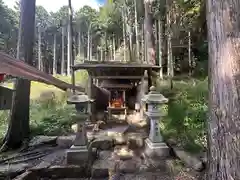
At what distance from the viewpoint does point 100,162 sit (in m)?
4.55

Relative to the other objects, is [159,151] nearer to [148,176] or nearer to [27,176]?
[148,176]

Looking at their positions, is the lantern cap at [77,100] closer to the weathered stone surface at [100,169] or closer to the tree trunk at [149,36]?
the weathered stone surface at [100,169]

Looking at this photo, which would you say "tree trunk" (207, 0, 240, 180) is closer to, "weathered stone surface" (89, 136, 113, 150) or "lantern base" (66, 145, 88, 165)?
"lantern base" (66, 145, 88, 165)

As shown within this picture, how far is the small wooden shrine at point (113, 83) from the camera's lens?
8.02 m

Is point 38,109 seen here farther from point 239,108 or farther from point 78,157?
point 239,108

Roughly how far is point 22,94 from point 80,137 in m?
2.13

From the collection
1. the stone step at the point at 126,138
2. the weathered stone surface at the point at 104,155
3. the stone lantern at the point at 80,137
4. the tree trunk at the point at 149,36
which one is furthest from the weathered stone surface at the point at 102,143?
the tree trunk at the point at 149,36

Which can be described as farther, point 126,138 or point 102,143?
point 126,138

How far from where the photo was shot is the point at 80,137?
15.3 ft

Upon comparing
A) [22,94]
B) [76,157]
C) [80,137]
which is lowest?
[76,157]

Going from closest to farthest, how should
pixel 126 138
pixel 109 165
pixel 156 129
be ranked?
pixel 109 165 → pixel 156 129 → pixel 126 138

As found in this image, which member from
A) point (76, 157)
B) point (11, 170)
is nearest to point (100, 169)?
point (76, 157)

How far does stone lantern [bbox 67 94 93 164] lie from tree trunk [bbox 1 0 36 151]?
1.64 metres

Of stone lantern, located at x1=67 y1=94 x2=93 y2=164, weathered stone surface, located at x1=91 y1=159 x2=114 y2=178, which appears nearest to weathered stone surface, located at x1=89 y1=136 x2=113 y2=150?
stone lantern, located at x1=67 y1=94 x2=93 y2=164
